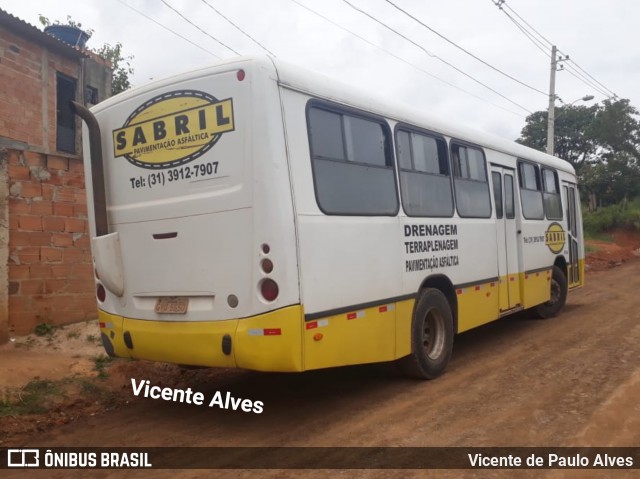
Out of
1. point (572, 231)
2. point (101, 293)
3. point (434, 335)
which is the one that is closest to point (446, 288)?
point (434, 335)

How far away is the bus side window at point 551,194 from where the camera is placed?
380 inches

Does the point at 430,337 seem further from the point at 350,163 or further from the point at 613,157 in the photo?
the point at 613,157

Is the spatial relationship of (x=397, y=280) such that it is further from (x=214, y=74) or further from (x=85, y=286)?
(x=85, y=286)

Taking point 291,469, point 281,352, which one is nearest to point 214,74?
point 281,352

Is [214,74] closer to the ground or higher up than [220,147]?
higher up

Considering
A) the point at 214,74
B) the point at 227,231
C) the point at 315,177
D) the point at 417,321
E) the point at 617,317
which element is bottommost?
the point at 617,317

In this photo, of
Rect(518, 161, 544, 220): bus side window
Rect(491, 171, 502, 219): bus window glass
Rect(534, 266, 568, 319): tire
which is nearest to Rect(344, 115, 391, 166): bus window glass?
Rect(491, 171, 502, 219): bus window glass

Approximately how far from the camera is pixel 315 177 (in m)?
4.70

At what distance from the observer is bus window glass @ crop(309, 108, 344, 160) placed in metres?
4.75

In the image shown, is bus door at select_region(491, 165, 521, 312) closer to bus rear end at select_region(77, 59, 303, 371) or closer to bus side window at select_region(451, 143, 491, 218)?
bus side window at select_region(451, 143, 491, 218)

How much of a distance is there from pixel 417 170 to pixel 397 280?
4.28 feet

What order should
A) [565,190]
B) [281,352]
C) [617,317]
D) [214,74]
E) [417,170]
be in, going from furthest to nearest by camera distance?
[565,190] < [617,317] < [417,170] < [214,74] < [281,352]

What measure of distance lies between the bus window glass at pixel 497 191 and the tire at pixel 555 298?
283 centimetres

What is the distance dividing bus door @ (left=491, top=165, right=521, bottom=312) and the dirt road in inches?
32.1
